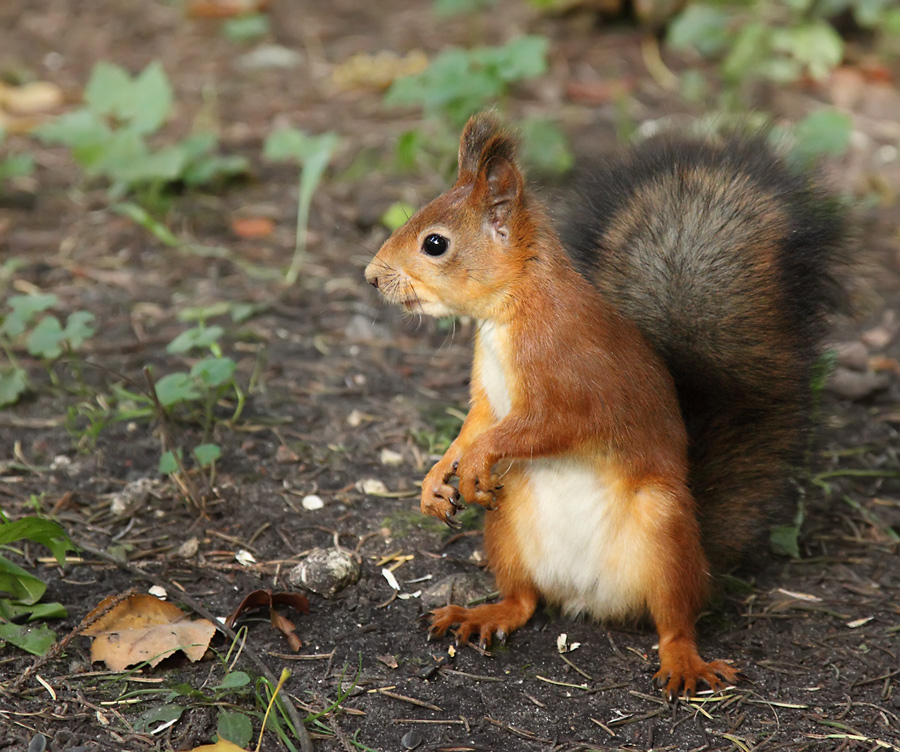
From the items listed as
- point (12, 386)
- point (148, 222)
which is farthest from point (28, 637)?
point (148, 222)

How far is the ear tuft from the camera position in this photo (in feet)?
6.20

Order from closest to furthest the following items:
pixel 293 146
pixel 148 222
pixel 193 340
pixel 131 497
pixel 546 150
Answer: pixel 131 497
pixel 193 340
pixel 148 222
pixel 293 146
pixel 546 150

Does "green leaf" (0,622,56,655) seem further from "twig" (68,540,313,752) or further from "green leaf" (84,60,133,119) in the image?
"green leaf" (84,60,133,119)

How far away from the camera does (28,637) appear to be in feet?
6.16

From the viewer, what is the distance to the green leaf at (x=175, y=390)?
2.33 meters

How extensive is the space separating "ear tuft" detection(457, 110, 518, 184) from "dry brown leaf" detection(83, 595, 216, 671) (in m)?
0.98

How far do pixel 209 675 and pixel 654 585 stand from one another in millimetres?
814

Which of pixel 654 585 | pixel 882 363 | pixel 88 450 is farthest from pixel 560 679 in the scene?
pixel 882 363

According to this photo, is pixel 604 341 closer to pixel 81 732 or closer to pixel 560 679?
pixel 560 679

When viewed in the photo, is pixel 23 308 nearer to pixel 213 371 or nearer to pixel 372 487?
pixel 213 371

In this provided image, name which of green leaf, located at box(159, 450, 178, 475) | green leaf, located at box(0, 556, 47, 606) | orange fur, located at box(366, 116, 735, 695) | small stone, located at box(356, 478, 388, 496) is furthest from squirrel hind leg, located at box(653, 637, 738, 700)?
green leaf, located at box(0, 556, 47, 606)

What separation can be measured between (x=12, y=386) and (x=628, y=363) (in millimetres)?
1558

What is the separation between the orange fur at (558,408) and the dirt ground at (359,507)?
0.18 metres

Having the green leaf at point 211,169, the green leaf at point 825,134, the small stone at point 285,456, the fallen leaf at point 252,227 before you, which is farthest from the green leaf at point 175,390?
the green leaf at point 825,134
